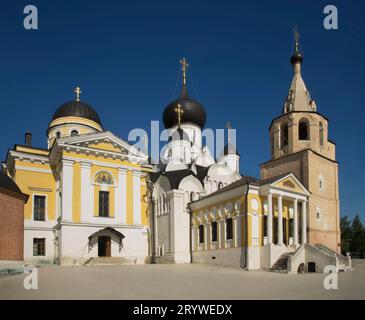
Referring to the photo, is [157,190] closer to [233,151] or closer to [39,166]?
[39,166]

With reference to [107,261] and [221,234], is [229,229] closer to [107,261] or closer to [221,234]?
[221,234]

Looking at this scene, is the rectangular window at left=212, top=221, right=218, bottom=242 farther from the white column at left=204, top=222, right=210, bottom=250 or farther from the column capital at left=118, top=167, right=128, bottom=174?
the column capital at left=118, top=167, right=128, bottom=174

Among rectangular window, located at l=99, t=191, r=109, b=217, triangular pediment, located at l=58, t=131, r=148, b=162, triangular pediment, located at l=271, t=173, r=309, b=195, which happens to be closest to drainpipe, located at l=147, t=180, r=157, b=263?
triangular pediment, located at l=58, t=131, r=148, b=162

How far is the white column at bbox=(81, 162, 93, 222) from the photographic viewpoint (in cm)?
2834

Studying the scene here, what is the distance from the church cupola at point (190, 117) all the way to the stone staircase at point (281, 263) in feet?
67.3

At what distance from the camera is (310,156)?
95.7 feet

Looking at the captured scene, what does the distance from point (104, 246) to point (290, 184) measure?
1406 cm

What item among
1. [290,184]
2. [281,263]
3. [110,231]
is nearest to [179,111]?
[110,231]

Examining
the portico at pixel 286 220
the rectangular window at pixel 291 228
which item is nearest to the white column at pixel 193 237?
the portico at pixel 286 220

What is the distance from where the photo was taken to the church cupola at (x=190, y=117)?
43.0 m

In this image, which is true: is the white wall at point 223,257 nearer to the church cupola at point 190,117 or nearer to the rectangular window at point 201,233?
the rectangular window at point 201,233
